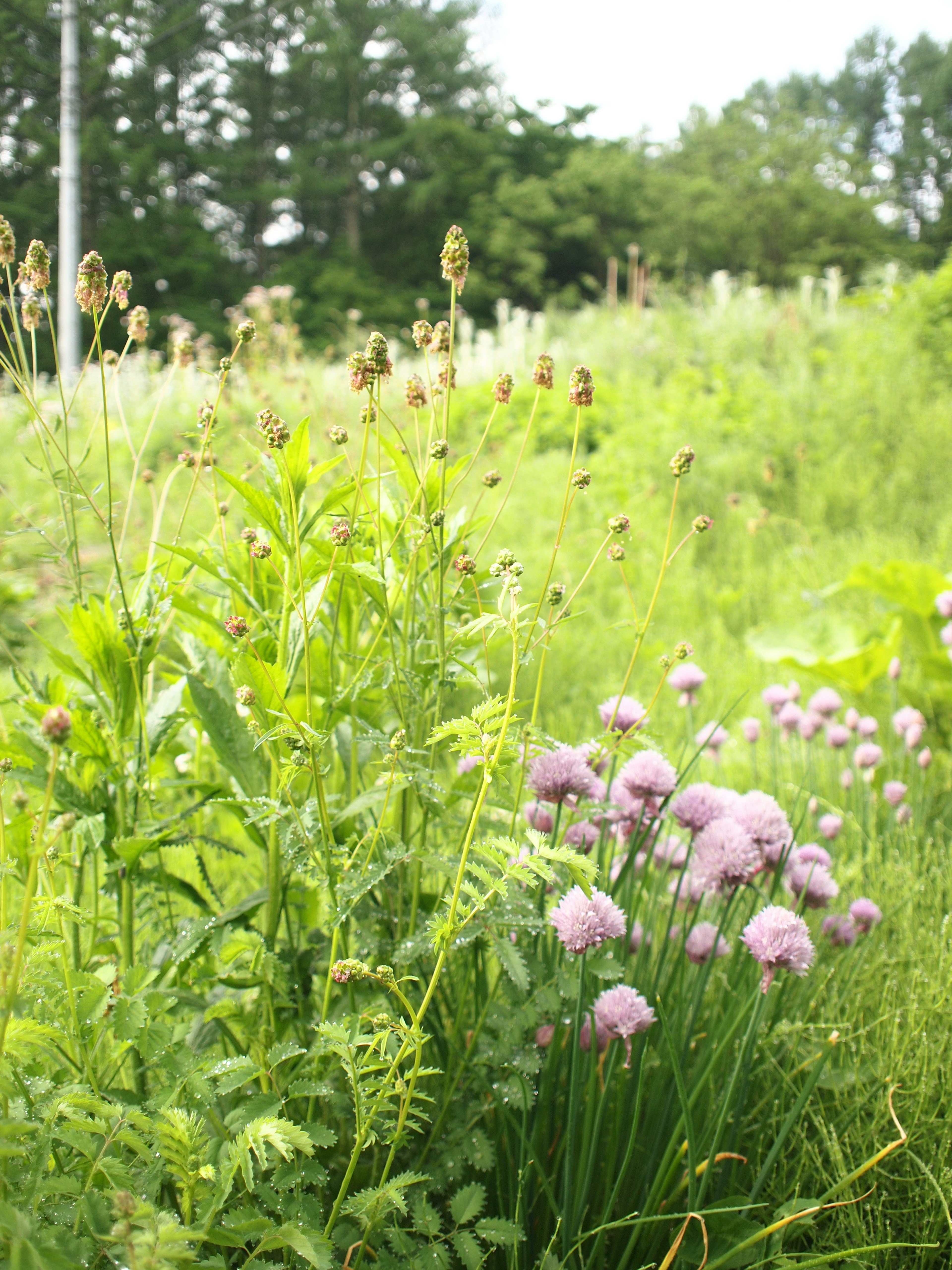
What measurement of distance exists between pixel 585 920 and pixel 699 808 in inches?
12.7

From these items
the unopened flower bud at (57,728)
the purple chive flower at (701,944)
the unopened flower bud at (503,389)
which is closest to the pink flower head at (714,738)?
the purple chive flower at (701,944)

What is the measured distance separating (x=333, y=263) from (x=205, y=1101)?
72.1 ft

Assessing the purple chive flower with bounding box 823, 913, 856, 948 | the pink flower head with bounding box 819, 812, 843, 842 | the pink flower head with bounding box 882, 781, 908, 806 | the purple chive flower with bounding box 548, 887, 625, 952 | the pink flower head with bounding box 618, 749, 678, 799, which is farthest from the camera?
the pink flower head with bounding box 882, 781, 908, 806

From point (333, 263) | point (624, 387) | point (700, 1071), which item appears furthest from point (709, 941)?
point (333, 263)

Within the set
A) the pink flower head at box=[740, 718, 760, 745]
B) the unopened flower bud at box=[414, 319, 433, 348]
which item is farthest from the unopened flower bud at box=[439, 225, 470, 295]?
the pink flower head at box=[740, 718, 760, 745]

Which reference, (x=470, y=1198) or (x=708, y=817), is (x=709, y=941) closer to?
(x=708, y=817)

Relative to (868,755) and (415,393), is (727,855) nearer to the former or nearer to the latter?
(415,393)

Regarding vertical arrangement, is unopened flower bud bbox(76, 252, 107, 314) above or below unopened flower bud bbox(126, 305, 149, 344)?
above

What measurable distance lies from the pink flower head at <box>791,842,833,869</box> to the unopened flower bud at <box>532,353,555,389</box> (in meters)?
0.75

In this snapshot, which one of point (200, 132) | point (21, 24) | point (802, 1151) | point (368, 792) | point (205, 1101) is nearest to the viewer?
point (205, 1101)

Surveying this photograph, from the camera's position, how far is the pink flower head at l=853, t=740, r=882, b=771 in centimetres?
181

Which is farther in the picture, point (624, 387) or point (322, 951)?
point (624, 387)

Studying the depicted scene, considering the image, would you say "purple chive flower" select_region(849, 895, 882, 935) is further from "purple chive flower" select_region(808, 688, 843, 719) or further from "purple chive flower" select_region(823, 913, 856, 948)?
"purple chive flower" select_region(808, 688, 843, 719)

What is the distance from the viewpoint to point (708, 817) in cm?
106
